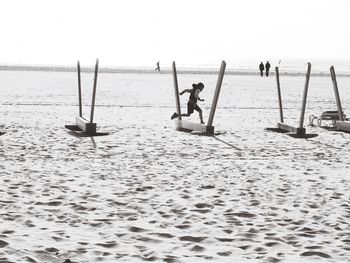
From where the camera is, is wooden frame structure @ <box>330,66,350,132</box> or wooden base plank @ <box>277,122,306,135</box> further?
wooden frame structure @ <box>330,66,350,132</box>

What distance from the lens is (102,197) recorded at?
7770 mm

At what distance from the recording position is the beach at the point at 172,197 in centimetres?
566

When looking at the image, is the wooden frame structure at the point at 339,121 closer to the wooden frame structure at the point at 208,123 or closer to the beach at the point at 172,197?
the beach at the point at 172,197

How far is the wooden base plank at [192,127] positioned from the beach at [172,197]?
1.02ft

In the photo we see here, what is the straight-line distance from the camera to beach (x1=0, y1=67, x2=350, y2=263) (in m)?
5.66

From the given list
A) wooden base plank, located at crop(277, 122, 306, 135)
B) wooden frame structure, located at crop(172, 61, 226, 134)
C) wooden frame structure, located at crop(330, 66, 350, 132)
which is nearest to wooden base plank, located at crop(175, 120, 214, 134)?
wooden frame structure, located at crop(172, 61, 226, 134)

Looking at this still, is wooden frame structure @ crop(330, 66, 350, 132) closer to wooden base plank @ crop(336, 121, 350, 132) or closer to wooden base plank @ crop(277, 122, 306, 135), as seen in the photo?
wooden base plank @ crop(336, 121, 350, 132)

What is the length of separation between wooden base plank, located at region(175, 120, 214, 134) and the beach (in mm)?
310

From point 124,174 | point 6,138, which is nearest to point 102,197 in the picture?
point 124,174

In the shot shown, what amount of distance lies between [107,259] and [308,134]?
11.5 meters

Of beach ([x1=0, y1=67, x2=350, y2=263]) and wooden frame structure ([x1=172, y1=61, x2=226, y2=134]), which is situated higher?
wooden frame structure ([x1=172, y1=61, x2=226, y2=134])

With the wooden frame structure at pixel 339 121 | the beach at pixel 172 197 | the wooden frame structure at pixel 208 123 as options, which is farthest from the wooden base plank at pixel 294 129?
the wooden frame structure at pixel 208 123

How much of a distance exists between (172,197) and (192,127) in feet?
28.1

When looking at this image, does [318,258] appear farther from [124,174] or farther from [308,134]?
[308,134]
